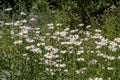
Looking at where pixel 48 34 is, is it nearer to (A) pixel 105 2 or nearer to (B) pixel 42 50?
(B) pixel 42 50

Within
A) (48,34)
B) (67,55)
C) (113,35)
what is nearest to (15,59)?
(67,55)

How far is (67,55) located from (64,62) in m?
0.30

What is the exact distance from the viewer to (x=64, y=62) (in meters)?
5.57

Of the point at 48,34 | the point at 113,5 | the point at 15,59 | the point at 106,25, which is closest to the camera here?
the point at 15,59

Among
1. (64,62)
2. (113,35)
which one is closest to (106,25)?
(113,35)

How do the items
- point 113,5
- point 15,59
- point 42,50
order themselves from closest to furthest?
point 15,59 < point 42,50 < point 113,5

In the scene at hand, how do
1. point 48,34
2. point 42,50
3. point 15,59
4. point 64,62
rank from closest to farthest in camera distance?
point 15,59
point 64,62
point 42,50
point 48,34

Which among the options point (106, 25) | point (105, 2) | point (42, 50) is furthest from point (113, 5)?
point (42, 50)

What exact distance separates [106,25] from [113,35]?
0.33 meters

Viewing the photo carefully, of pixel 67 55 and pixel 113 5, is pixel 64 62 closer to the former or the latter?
pixel 67 55

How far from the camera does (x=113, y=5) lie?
747 cm

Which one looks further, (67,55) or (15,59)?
(67,55)

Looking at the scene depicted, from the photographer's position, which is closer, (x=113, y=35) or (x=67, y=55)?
(x=67, y=55)

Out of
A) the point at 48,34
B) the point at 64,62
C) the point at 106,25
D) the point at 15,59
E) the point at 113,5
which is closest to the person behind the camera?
the point at 15,59
